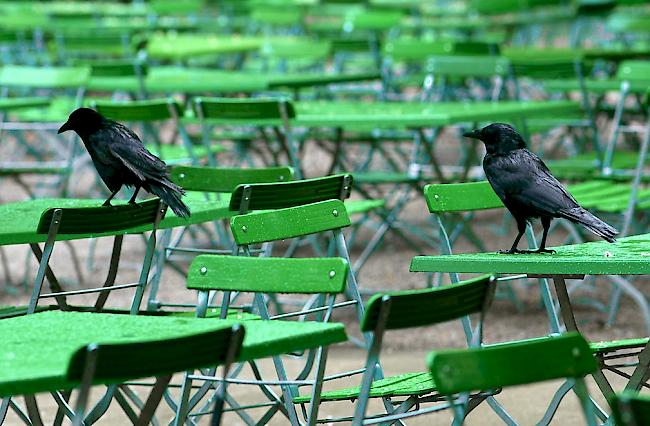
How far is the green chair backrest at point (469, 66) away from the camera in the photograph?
935cm

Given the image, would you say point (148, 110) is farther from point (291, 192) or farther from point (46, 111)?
point (46, 111)

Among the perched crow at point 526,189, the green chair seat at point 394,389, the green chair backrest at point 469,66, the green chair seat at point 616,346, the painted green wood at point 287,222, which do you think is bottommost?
the green chair seat at point 616,346

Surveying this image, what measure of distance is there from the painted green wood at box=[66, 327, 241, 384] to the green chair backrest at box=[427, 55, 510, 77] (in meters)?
6.23

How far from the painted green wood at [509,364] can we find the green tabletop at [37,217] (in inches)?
81.0

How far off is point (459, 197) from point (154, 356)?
2.30m

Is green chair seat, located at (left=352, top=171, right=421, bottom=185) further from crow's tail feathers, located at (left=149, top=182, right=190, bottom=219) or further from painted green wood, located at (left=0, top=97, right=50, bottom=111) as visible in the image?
crow's tail feathers, located at (left=149, top=182, right=190, bottom=219)

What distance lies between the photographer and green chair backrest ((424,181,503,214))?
5223 millimetres

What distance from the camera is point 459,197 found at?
209 inches

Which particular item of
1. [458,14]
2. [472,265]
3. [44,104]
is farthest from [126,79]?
[458,14]

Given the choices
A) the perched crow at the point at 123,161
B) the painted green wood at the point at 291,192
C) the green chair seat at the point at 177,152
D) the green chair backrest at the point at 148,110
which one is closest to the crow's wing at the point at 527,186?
the painted green wood at the point at 291,192

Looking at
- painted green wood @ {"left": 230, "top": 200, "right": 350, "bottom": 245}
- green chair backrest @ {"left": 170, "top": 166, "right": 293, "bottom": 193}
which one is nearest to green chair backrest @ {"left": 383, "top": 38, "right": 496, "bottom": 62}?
green chair backrest @ {"left": 170, "top": 166, "right": 293, "bottom": 193}

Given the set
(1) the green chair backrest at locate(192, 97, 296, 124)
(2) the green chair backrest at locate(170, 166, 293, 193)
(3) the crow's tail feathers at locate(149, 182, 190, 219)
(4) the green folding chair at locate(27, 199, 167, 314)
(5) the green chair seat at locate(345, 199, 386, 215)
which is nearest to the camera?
(4) the green folding chair at locate(27, 199, 167, 314)

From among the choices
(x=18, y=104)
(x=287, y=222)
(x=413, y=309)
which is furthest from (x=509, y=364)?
(x=18, y=104)

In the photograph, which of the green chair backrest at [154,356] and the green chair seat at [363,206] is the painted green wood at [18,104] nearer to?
the green chair seat at [363,206]
